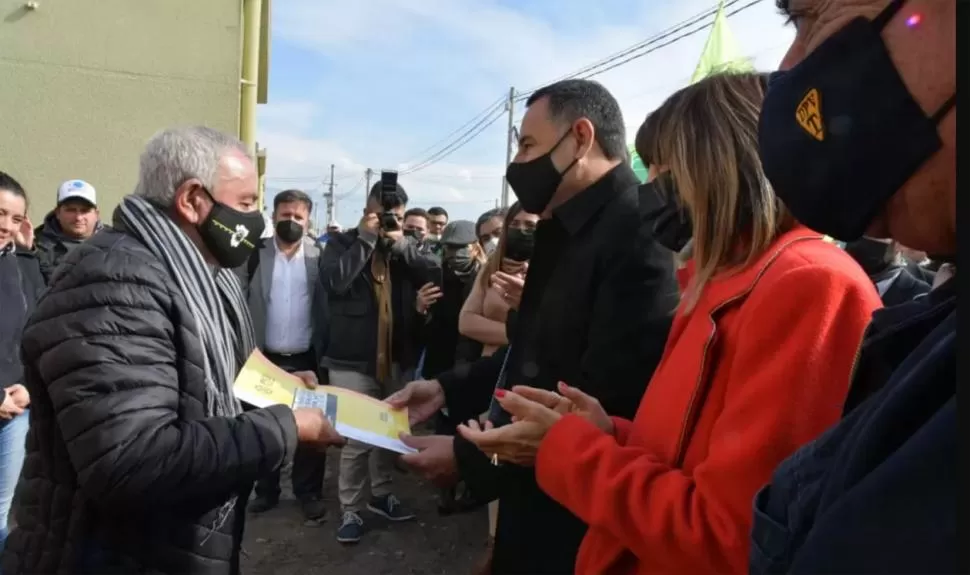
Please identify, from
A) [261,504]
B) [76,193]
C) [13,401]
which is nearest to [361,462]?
[261,504]

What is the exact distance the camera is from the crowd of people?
2.10 feet

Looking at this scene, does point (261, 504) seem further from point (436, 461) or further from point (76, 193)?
point (436, 461)

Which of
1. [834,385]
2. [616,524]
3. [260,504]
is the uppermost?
[834,385]

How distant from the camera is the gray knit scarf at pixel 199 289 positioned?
170 cm

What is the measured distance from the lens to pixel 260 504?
4668mm

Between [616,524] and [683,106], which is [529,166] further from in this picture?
[616,524]

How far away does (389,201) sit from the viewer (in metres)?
4.74

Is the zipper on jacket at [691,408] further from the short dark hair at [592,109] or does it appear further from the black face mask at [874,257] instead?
the black face mask at [874,257]

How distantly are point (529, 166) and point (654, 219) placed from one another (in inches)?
21.0

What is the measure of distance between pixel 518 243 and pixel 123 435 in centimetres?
248

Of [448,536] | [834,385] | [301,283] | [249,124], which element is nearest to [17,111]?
[249,124]

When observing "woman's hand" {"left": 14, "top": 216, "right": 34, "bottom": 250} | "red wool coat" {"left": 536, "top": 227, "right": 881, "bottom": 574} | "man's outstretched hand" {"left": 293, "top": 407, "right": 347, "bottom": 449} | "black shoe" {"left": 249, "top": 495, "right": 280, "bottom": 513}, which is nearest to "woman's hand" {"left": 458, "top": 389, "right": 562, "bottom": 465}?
"red wool coat" {"left": 536, "top": 227, "right": 881, "bottom": 574}

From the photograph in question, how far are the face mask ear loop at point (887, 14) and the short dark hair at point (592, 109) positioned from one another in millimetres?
1328

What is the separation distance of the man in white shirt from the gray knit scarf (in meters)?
2.85
